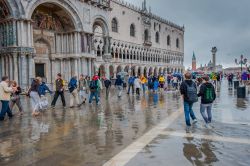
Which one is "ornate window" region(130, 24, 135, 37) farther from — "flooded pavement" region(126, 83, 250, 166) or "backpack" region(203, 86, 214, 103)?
"backpack" region(203, 86, 214, 103)

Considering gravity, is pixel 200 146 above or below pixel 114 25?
below

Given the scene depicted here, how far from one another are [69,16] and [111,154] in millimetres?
24481

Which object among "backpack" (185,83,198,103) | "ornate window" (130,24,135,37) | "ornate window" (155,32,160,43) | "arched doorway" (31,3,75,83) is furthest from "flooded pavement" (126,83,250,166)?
"ornate window" (155,32,160,43)

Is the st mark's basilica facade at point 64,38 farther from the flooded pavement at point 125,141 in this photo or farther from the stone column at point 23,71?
the flooded pavement at point 125,141

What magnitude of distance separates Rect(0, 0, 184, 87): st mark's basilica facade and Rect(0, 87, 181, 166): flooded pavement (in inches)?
552

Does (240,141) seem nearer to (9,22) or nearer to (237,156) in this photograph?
(237,156)

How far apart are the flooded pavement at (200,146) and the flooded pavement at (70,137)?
70 centimetres

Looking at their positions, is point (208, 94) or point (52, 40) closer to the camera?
point (208, 94)

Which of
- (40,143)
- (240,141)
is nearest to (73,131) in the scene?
(40,143)

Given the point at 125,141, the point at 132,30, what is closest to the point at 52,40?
Result: the point at 132,30

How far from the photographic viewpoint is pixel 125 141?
252 inches

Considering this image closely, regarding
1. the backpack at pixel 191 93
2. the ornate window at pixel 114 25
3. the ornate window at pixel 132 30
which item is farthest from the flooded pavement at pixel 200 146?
the ornate window at pixel 132 30

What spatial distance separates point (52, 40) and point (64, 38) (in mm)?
1285

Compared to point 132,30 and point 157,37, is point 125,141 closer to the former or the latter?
point 132,30
